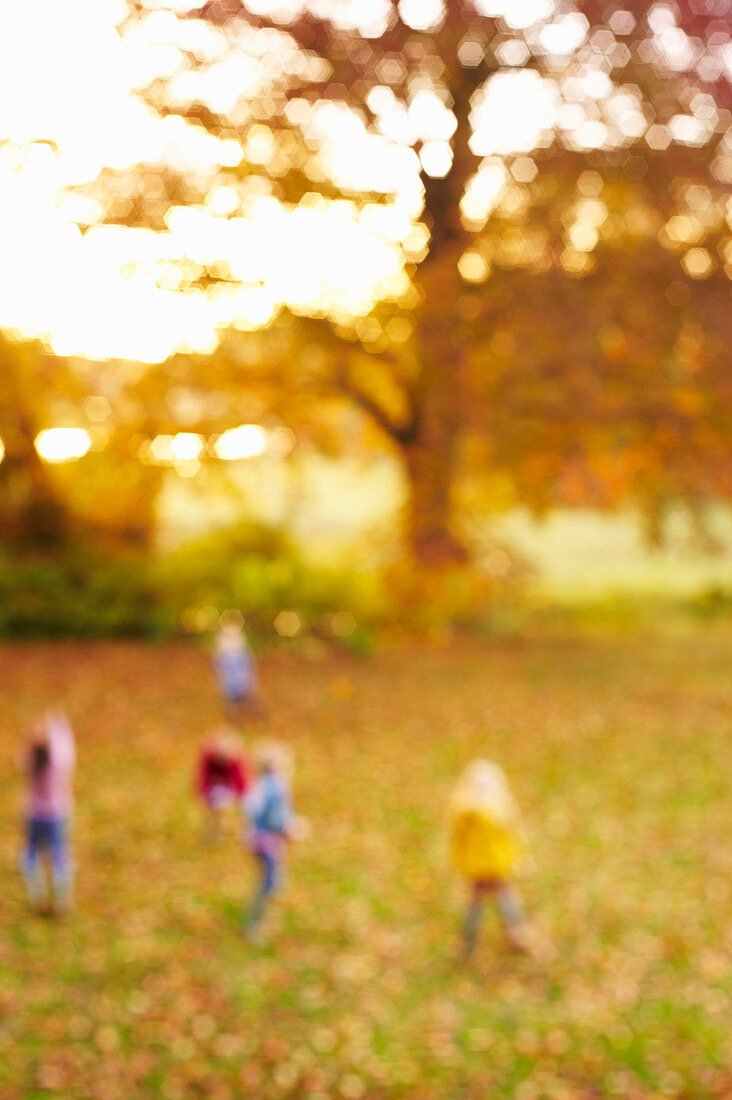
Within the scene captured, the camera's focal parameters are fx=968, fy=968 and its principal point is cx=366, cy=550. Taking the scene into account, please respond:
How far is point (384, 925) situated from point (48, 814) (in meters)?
2.67

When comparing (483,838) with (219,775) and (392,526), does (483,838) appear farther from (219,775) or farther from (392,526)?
(392,526)

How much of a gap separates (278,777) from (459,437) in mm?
7097

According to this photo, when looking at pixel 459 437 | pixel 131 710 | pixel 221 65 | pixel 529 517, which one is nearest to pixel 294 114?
pixel 221 65

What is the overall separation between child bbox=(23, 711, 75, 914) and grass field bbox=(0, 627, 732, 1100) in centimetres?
24

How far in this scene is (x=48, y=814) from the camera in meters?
7.08

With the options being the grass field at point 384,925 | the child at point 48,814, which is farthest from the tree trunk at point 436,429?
the child at point 48,814

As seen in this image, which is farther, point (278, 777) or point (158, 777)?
point (158, 777)

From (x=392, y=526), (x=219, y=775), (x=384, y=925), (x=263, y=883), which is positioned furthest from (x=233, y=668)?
(x=263, y=883)

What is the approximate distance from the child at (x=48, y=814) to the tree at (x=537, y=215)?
6.06 metres

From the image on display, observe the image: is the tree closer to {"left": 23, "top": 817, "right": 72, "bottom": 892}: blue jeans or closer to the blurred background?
the blurred background

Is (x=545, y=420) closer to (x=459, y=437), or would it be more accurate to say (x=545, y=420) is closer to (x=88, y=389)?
(x=459, y=437)

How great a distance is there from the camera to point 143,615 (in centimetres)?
1881

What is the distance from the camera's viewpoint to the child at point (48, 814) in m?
7.06

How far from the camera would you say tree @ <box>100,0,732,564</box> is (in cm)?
1068
